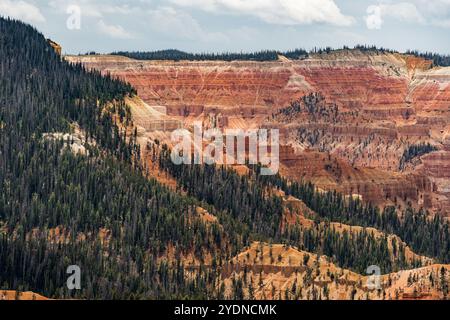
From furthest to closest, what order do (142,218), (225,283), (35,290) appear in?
(142,218) < (225,283) < (35,290)

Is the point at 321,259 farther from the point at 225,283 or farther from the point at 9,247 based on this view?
the point at 9,247

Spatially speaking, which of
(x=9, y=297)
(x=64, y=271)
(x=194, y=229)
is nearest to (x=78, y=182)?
(x=194, y=229)

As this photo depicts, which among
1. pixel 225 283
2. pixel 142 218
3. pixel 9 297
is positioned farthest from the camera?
pixel 142 218
